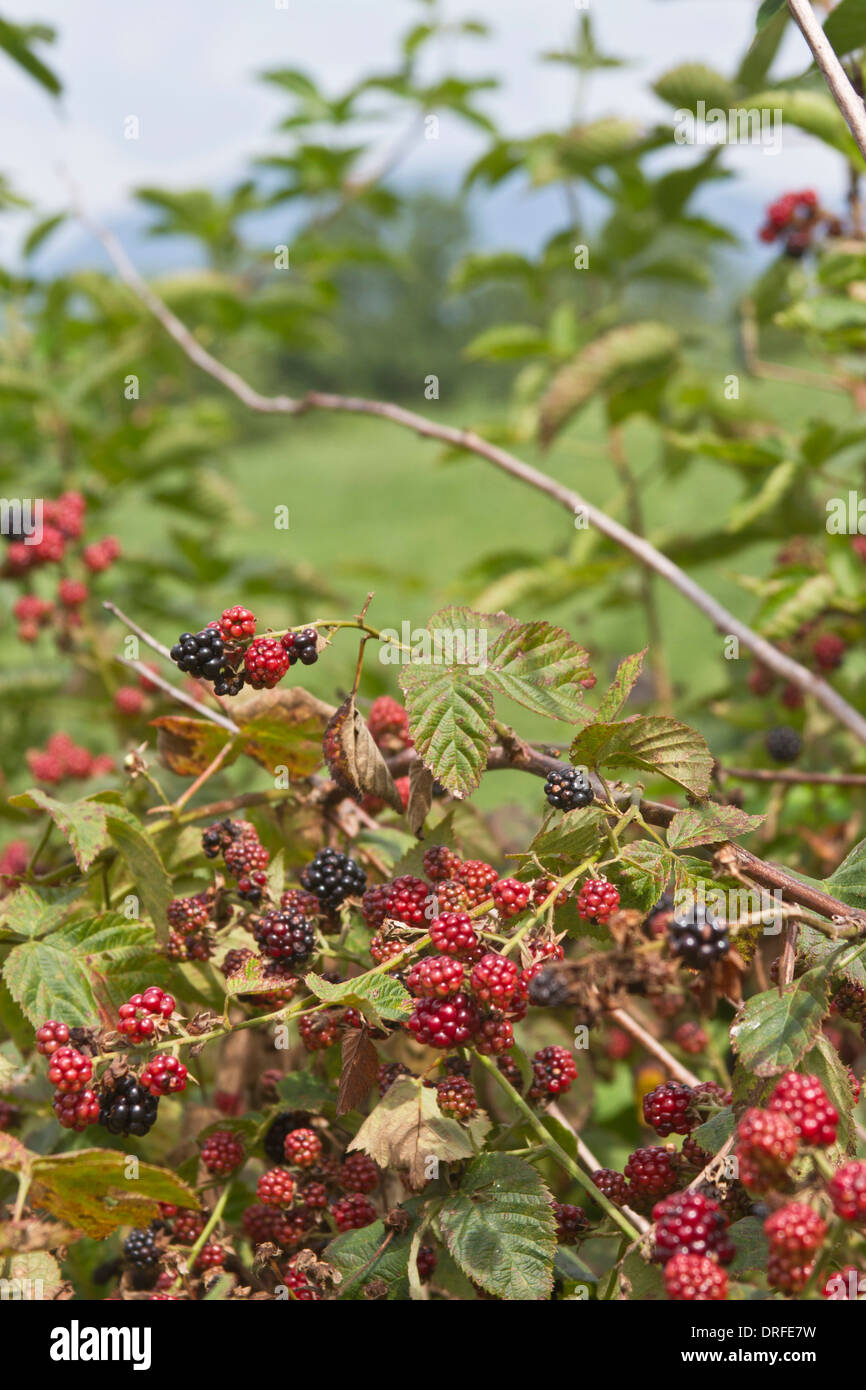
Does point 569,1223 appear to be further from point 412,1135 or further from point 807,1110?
point 807,1110

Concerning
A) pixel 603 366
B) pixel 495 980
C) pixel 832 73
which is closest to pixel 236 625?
pixel 495 980

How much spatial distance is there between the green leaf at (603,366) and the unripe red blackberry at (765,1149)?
1350mm

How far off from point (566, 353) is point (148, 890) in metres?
1.50

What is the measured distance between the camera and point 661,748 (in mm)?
773

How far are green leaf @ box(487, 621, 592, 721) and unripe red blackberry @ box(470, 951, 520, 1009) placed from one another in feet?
0.67

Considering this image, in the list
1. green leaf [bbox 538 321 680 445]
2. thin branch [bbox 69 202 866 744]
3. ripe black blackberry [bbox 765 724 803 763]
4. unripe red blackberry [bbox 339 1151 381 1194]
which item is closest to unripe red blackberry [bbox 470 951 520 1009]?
unripe red blackberry [bbox 339 1151 381 1194]

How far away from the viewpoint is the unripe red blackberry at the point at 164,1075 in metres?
0.75

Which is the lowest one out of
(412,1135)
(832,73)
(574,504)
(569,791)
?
(412,1135)

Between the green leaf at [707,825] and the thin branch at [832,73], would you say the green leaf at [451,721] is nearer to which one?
the green leaf at [707,825]

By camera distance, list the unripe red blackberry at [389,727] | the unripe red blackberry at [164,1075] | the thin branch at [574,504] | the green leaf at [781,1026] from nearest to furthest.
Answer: the green leaf at [781,1026], the unripe red blackberry at [164,1075], the unripe red blackberry at [389,727], the thin branch at [574,504]

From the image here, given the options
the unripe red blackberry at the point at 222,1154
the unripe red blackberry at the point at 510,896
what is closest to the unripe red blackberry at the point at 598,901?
the unripe red blackberry at the point at 510,896

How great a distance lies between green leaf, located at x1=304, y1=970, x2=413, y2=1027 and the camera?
28.3 inches

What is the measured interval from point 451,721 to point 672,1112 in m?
0.28

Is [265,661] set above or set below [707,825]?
above
